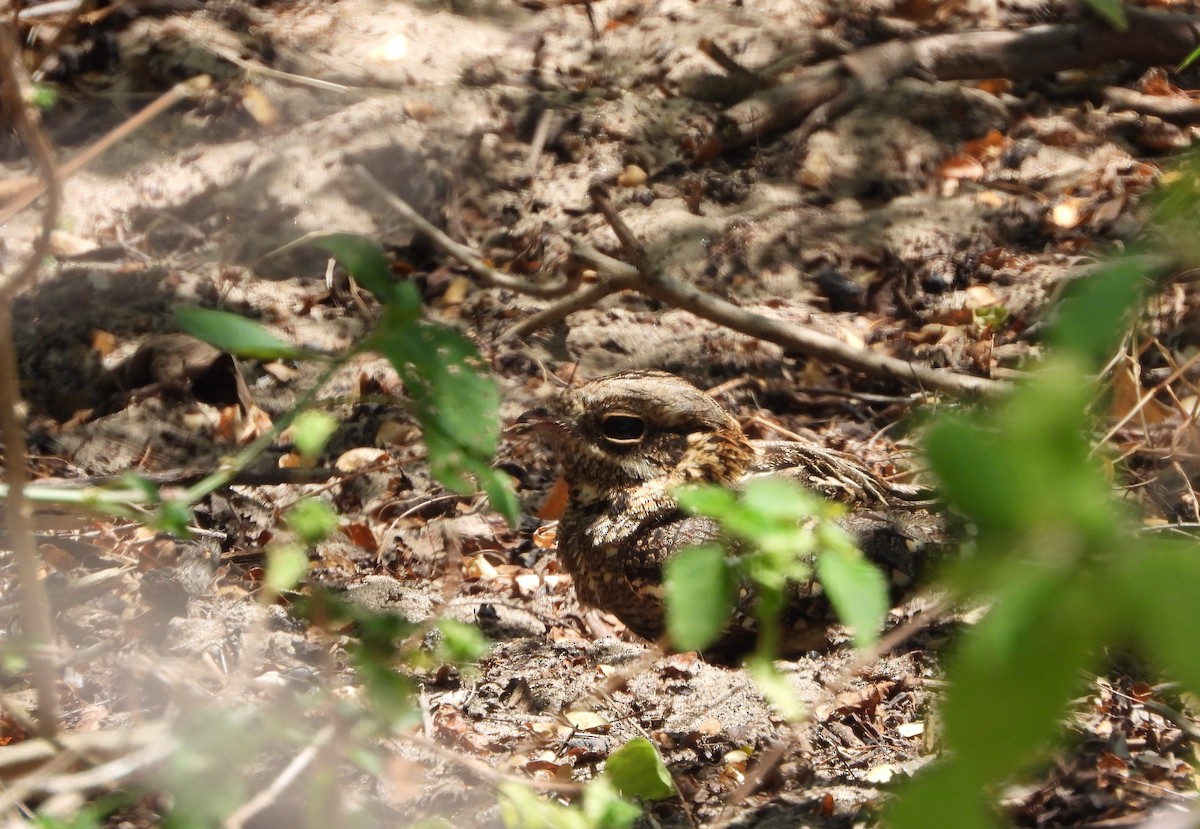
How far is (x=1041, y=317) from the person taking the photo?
383 cm

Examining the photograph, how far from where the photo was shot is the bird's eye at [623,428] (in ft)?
11.3

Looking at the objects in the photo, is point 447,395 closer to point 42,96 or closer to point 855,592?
point 855,592

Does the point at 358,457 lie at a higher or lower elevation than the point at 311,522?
lower

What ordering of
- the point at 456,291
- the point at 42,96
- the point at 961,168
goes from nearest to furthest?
the point at 42,96 → the point at 456,291 → the point at 961,168

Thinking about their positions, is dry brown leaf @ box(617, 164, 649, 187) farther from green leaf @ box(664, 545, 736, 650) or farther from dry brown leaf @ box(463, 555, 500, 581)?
green leaf @ box(664, 545, 736, 650)

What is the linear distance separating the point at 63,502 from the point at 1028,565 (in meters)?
1.27

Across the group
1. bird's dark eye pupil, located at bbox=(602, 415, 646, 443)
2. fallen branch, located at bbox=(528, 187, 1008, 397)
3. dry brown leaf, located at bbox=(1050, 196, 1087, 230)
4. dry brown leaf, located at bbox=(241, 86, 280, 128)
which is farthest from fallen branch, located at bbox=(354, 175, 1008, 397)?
dry brown leaf, located at bbox=(241, 86, 280, 128)

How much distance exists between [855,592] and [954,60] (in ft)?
14.4

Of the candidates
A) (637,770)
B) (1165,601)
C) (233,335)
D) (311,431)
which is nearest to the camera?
(1165,601)

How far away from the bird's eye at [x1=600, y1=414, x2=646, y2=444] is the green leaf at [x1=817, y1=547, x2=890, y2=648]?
7.03 feet

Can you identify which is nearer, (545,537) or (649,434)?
(649,434)

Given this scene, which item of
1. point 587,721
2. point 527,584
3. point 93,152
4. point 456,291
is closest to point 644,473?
point 527,584

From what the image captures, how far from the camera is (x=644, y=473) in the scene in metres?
3.47

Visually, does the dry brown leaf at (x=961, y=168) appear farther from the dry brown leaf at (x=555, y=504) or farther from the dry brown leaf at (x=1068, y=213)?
the dry brown leaf at (x=555, y=504)
